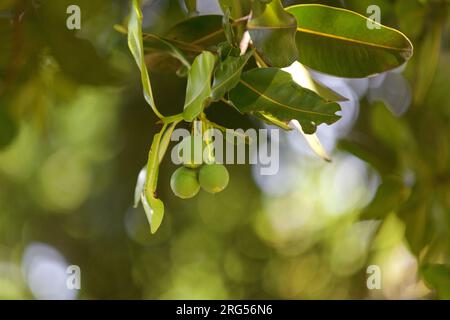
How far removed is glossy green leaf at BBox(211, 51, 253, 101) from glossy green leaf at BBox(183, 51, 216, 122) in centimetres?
2

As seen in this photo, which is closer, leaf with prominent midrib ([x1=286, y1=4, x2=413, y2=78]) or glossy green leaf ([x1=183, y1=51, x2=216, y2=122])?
glossy green leaf ([x1=183, y1=51, x2=216, y2=122])

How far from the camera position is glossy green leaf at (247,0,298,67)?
2.93 feet

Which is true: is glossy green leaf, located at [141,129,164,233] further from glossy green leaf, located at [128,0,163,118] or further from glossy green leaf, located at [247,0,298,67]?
glossy green leaf, located at [247,0,298,67]

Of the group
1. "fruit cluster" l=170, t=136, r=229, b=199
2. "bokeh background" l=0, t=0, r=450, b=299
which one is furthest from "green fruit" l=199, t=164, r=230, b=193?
"bokeh background" l=0, t=0, r=450, b=299

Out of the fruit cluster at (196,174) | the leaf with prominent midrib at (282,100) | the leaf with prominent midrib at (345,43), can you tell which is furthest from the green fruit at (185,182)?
the leaf with prominent midrib at (345,43)

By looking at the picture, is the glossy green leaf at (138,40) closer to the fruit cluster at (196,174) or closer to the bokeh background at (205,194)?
the fruit cluster at (196,174)

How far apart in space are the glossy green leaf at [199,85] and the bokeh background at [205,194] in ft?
2.85

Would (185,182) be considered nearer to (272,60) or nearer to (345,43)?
(272,60)

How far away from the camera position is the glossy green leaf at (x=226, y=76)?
0.85 m

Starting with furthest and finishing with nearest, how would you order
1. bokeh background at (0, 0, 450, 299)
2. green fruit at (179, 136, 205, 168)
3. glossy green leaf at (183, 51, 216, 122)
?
bokeh background at (0, 0, 450, 299) → green fruit at (179, 136, 205, 168) → glossy green leaf at (183, 51, 216, 122)

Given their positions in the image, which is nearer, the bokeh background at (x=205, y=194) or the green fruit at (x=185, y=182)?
the green fruit at (x=185, y=182)

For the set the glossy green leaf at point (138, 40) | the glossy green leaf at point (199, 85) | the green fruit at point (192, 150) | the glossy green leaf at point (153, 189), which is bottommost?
the glossy green leaf at point (153, 189)

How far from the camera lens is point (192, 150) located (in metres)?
0.95
